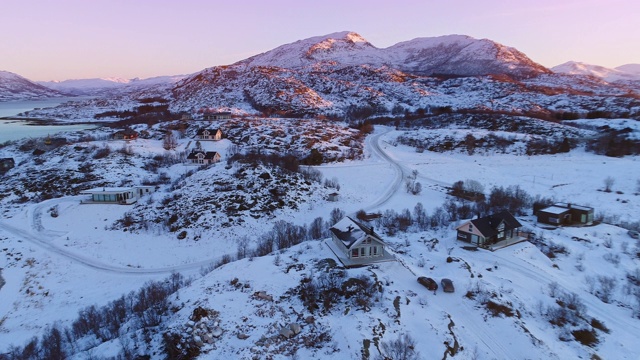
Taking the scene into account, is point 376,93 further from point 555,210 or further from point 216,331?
point 216,331

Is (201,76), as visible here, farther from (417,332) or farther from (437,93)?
(417,332)

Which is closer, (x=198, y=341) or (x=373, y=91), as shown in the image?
(x=198, y=341)

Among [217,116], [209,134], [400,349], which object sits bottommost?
[400,349]

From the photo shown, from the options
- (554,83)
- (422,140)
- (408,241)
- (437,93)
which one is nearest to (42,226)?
(408,241)

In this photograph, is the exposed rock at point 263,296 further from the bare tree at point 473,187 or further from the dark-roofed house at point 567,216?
the bare tree at point 473,187

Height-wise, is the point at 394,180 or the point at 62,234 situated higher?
the point at 394,180

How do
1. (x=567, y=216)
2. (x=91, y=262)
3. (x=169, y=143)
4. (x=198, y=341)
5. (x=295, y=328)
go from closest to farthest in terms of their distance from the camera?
(x=198, y=341), (x=295, y=328), (x=91, y=262), (x=567, y=216), (x=169, y=143)

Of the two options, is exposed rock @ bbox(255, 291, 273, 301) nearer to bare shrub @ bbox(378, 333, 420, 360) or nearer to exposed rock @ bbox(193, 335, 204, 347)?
exposed rock @ bbox(193, 335, 204, 347)

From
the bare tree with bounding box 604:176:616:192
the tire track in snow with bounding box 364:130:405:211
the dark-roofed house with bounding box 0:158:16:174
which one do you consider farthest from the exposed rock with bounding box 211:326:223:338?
the dark-roofed house with bounding box 0:158:16:174

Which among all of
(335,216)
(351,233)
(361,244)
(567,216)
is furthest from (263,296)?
(567,216)
